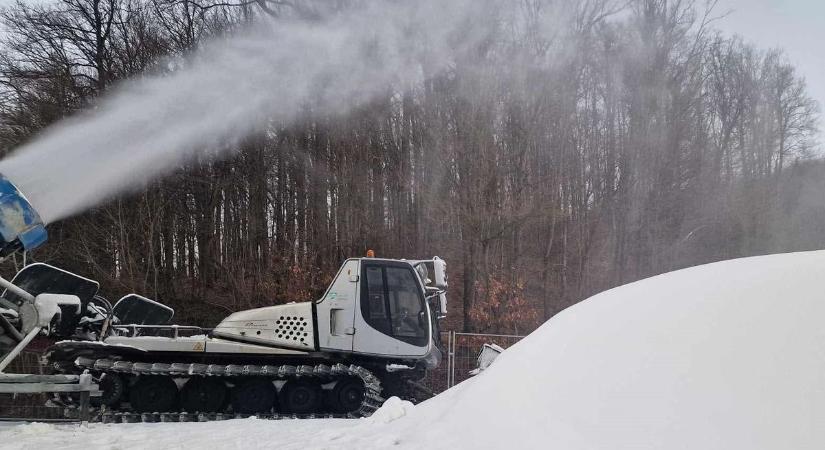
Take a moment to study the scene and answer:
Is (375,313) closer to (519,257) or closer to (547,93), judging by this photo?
(519,257)

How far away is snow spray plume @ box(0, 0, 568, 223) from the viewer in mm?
12984

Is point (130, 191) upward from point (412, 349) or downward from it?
upward

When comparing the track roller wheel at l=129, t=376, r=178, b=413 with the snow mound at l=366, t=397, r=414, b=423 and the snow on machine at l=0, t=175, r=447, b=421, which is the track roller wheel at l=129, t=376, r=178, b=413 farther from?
the snow mound at l=366, t=397, r=414, b=423

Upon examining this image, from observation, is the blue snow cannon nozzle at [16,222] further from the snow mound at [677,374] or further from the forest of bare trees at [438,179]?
the forest of bare trees at [438,179]

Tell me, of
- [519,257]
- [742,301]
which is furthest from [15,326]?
[519,257]

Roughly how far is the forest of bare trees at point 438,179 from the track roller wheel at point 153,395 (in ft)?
25.0

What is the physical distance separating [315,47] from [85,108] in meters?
7.42

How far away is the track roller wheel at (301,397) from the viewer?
9828 mm

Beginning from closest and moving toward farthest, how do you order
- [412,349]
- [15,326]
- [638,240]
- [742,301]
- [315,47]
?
[742,301] → [15,326] → [412,349] → [315,47] → [638,240]

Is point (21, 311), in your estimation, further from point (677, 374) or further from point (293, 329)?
point (677, 374)

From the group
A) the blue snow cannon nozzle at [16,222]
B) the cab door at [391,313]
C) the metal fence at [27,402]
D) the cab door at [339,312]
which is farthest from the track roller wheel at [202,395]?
the metal fence at [27,402]

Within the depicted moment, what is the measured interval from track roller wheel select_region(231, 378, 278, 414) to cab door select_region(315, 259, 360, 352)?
3.33 ft

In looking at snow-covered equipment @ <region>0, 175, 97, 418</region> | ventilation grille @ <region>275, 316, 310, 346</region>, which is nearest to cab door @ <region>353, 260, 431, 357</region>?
ventilation grille @ <region>275, 316, 310, 346</region>

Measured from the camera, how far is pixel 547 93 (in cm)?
1941
